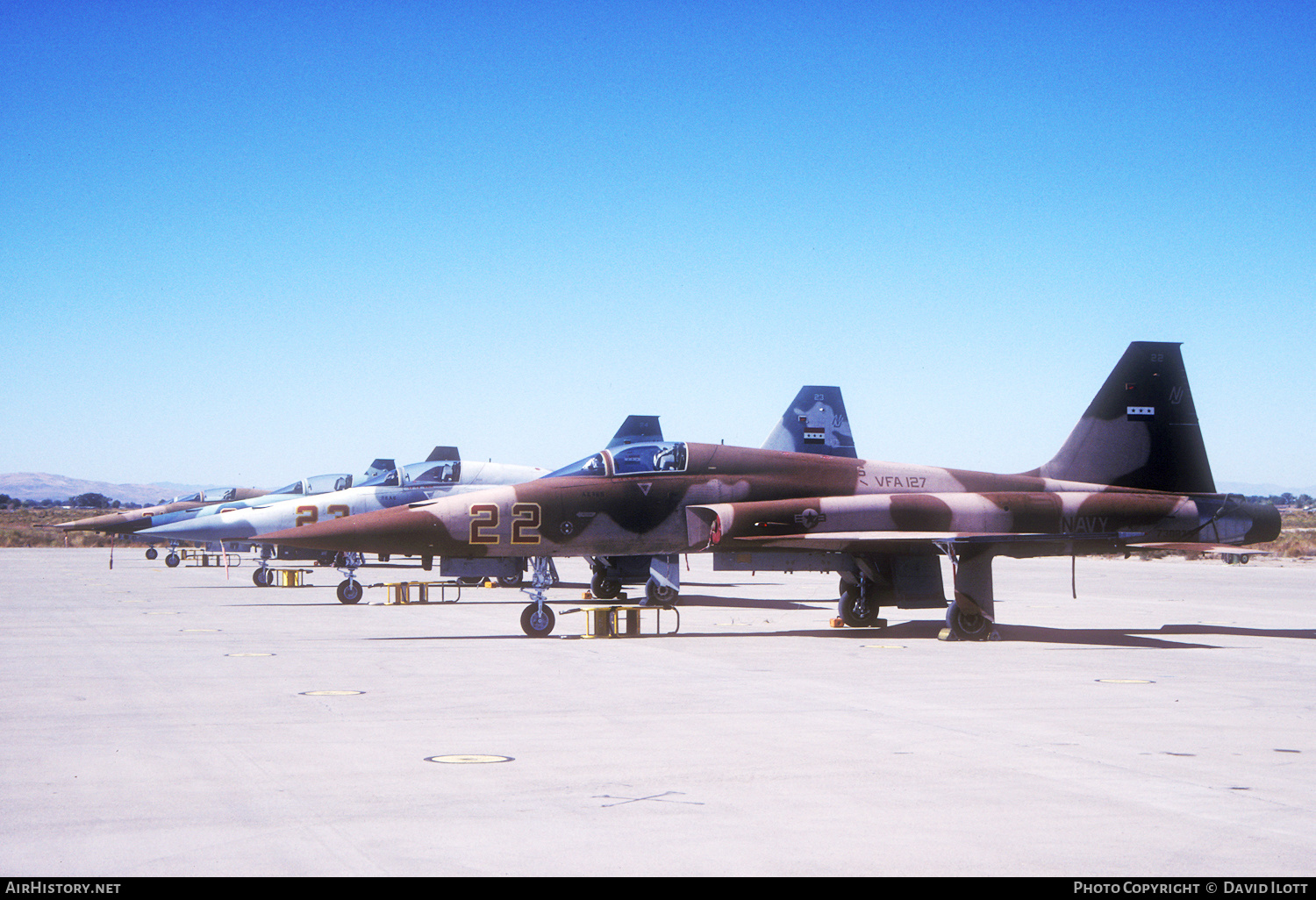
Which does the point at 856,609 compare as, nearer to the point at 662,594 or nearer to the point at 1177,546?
the point at 662,594

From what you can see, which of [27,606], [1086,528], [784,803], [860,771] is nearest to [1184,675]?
[1086,528]

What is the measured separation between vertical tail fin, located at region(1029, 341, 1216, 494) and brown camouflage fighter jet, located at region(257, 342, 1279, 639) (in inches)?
0.8

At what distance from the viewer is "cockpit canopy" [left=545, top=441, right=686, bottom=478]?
18.0 m

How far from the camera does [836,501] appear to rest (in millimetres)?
18312

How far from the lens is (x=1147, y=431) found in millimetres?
20078

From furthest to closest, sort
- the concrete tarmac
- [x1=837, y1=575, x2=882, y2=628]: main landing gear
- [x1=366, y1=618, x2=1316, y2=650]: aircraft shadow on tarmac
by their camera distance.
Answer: [x1=837, y1=575, x2=882, y2=628]: main landing gear → [x1=366, y1=618, x2=1316, y2=650]: aircraft shadow on tarmac → the concrete tarmac

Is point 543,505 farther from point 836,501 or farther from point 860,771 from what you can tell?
point 860,771

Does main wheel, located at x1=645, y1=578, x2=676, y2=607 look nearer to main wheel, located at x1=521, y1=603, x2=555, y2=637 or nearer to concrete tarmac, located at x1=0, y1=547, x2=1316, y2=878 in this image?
concrete tarmac, located at x1=0, y1=547, x2=1316, y2=878

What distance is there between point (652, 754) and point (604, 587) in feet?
50.0

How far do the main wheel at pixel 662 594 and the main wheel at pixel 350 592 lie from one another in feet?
24.2

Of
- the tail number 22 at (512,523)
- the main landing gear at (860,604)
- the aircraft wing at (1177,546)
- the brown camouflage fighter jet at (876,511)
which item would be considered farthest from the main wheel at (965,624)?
the tail number 22 at (512,523)

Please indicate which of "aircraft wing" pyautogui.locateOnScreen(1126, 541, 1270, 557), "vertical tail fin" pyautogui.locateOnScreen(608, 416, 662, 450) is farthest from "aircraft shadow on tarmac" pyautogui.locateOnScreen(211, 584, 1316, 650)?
"vertical tail fin" pyautogui.locateOnScreen(608, 416, 662, 450)

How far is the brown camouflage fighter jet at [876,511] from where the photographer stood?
17422mm

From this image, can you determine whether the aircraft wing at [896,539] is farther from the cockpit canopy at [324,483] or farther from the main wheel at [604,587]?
the cockpit canopy at [324,483]
